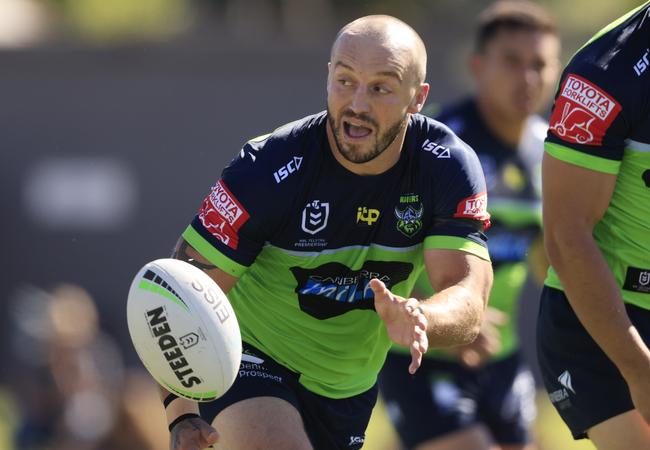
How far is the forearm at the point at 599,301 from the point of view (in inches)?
189

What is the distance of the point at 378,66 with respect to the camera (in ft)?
16.5

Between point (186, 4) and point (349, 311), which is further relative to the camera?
point (186, 4)

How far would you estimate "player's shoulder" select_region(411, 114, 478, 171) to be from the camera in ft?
17.5

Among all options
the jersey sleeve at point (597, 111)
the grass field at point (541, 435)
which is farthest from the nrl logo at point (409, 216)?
the grass field at point (541, 435)

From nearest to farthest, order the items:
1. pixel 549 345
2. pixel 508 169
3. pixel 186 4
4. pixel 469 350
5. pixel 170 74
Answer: pixel 549 345, pixel 469 350, pixel 508 169, pixel 170 74, pixel 186 4

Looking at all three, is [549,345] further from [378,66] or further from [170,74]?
[170,74]

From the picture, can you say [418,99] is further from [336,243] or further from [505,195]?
[505,195]

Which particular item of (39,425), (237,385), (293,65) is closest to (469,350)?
(237,385)

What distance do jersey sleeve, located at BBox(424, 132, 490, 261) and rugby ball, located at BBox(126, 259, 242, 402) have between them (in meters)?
1.06

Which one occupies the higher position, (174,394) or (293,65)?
(174,394)

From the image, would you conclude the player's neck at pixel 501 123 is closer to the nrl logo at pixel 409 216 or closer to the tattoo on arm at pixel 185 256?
the nrl logo at pixel 409 216

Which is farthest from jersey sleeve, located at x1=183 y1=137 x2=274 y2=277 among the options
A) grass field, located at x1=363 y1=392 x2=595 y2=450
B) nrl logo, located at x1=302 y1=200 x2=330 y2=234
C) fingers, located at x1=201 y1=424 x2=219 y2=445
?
grass field, located at x1=363 y1=392 x2=595 y2=450

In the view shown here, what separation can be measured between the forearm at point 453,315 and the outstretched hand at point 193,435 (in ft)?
3.14

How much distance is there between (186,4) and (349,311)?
15348 millimetres
